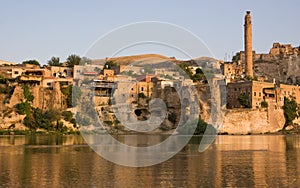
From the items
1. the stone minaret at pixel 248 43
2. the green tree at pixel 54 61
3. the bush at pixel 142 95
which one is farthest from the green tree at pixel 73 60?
the stone minaret at pixel 248 43

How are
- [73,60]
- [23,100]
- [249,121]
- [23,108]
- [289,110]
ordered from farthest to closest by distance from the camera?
[73,60] < [289,110] < [249,121] < [23,100] < [23,108]

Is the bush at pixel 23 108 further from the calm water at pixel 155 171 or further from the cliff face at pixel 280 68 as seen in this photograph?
the cliff face at pixel 280 68

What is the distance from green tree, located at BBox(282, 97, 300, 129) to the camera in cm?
5153

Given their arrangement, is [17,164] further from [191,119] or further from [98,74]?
[98,74]

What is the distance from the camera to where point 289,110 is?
170 feet

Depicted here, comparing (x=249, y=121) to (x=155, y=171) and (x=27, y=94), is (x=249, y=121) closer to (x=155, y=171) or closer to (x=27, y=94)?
(x=27, y=94)

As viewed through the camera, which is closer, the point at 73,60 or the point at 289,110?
the point at 289,110

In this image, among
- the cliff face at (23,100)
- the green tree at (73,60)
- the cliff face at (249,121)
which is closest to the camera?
the cliff face at (23,100)

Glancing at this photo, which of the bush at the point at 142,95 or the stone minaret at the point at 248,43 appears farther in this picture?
the stone minaret at the point at 248,43

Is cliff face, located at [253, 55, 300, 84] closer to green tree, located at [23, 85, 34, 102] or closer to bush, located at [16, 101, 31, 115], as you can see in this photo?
green tree, located at [23, 85, 34, 102]

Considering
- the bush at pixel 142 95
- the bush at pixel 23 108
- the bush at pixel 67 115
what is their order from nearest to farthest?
1. the bush at pixel 23 108
2. the bush at pixel 67 115
3. the bush at pixel 142 95

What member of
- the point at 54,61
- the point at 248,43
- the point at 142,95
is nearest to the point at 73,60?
the point at 54,61

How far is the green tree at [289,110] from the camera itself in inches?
2029

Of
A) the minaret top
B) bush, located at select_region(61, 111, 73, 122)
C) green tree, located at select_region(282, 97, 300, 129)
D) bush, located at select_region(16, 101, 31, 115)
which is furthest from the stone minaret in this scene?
bush, located at select_region(16, 101, 31, 115)
